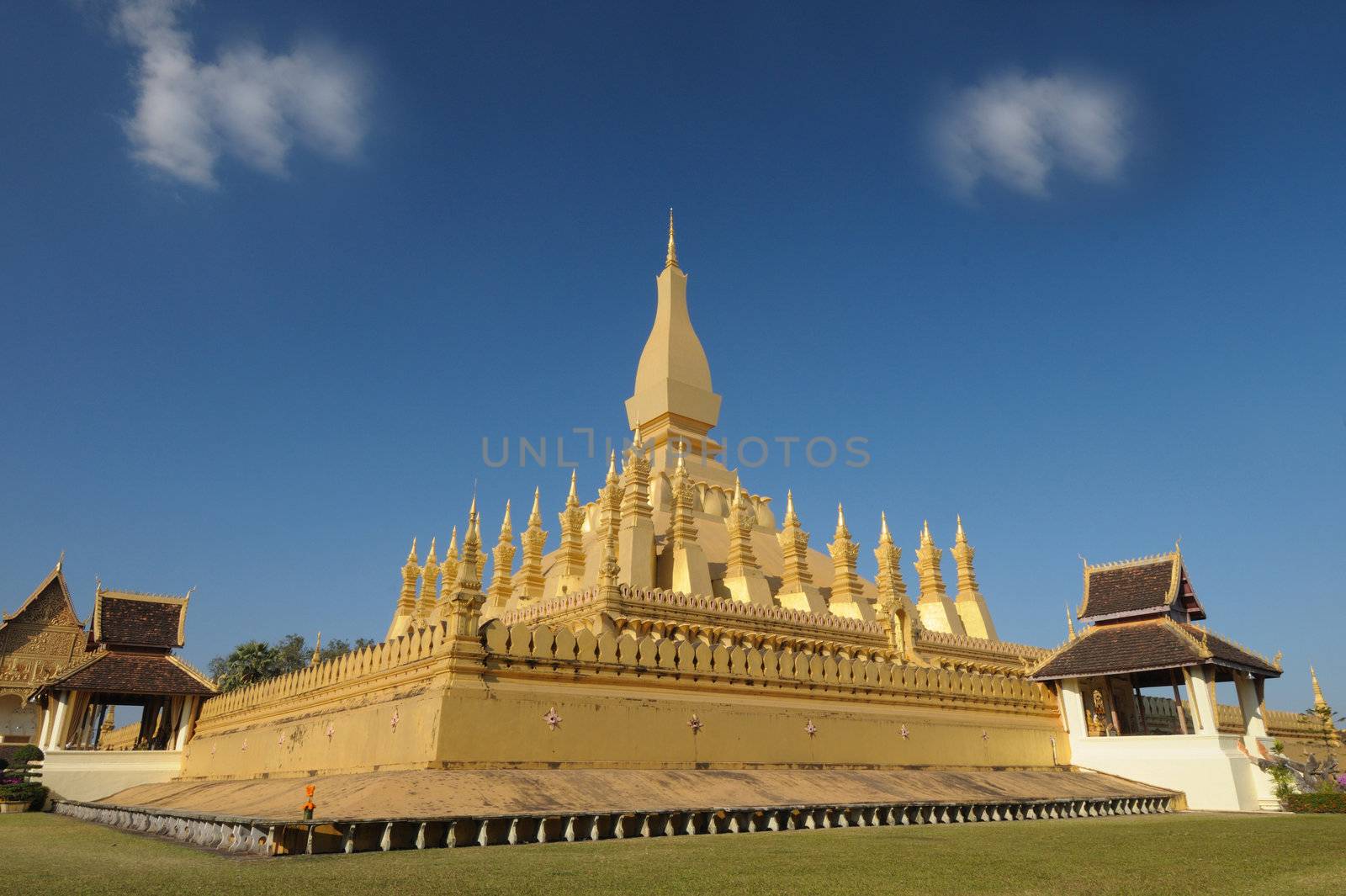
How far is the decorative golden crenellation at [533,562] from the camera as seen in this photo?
1177 inches

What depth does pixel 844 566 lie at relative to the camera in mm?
29266

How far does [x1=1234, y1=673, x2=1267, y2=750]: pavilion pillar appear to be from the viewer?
2077 centimetres

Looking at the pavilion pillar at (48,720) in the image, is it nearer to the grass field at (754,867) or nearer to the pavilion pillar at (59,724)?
the pavilion pillar at (59,724)

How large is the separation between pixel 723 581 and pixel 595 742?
1430 centimetres

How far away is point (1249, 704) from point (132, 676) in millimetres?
30342

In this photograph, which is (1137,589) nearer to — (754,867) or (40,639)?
(754,867)

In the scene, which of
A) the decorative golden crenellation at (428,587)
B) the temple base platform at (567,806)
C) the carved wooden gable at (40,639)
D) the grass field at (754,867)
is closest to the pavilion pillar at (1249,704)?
the temple base platform at (567,806)

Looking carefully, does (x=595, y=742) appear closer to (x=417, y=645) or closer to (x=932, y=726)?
(x=417, y=645)

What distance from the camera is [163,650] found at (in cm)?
2711

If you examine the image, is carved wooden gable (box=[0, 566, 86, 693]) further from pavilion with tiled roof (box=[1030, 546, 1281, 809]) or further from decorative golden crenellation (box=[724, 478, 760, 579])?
pavilion with tiled roof (box=[1030, 546, 1281, 809])

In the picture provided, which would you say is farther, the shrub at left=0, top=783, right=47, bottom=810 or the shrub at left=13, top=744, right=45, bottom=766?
the shrub at left=13, top=744, right=45, bottom=766

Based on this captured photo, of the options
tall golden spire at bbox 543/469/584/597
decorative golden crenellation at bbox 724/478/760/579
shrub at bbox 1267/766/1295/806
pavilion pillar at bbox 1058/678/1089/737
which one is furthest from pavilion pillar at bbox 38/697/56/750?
shrub at bbox 1267/766/1295/806

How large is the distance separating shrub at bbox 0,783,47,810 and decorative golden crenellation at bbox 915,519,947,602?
27.3 meters

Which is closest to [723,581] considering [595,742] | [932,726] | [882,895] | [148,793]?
[932,726]
